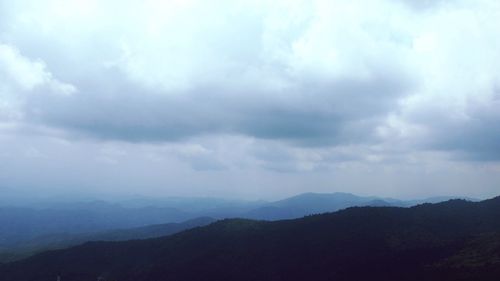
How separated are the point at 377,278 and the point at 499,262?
158ft

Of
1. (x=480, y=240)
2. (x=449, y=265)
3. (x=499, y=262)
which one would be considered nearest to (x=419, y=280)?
(x=449, y=265)

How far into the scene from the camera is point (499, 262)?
518 ft

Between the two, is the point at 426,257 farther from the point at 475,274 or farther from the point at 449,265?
the point at 475,274

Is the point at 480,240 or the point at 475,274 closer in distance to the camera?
the point at 475,274

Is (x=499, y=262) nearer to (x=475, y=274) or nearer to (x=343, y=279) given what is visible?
(x=475, y=274)

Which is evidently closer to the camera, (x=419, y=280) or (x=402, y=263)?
(x=419, y=280)

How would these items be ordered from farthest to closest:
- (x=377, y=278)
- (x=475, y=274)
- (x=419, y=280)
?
(x=377, y=278), (x=419, y=280), (x=475, y=274)

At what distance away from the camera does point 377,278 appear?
620 ft

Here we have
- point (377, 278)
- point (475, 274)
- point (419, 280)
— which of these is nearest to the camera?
point (475, 274)

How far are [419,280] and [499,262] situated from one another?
1093 inches

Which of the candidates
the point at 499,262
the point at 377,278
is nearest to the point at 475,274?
the point at 499,262

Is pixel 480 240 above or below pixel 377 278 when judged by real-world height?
Result: above

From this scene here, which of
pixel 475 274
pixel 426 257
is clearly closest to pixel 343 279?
pixel 426 257

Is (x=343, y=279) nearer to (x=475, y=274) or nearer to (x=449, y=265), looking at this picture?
(x=449, y=265)
